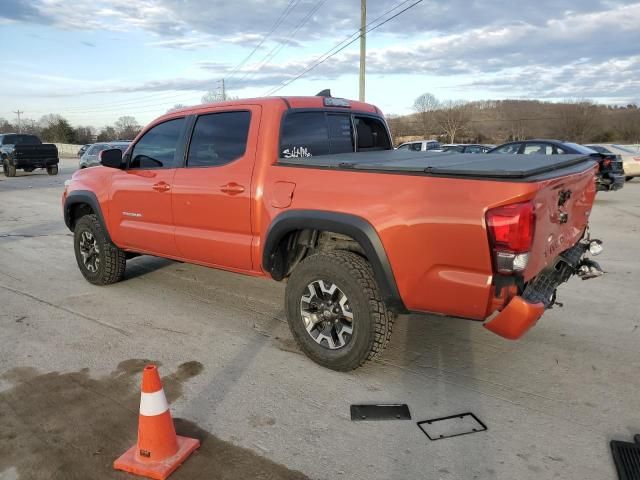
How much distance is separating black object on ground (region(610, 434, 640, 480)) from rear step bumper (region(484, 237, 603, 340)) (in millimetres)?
750

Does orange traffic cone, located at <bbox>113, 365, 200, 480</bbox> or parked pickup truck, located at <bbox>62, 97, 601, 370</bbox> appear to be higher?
parked pickup truck, located at <bbox>62, 97, 601, 370</bbox>

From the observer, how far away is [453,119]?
6906cm

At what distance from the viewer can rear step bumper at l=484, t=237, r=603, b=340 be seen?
3.00 meters

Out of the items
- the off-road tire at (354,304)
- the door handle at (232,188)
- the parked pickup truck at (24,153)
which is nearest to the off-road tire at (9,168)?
the parked pickup truck at (24,153)

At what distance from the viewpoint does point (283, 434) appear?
2.96m

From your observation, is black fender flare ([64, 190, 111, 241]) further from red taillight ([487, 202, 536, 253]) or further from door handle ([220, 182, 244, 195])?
red taillight ([487, 202, 536, 253])

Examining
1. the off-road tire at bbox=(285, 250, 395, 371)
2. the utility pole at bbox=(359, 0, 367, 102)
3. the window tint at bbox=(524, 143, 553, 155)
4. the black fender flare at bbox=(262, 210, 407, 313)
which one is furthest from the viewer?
the utility pole at bbox=(359, 0, 367, 102)

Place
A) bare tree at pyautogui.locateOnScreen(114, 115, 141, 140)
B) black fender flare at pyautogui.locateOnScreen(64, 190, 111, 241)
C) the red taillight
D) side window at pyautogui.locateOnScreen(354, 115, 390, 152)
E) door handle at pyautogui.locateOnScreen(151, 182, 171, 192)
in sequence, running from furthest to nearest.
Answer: bare tree at pyautogui.locateOnScreen(114, 115, 141, 140) → black fender flare at pyautogui.locateOnScreen(64, 190, 111, 241) → side window at pyautogui.locateOnScreen(354, 115, 390, 152) → door handle at pyautogui.locateOnScreen(151, 182, 171, 192) → the red taillight

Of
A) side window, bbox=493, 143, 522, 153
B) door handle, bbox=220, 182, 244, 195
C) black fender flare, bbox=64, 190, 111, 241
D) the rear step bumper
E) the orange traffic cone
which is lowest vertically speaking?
the orange traffic cone

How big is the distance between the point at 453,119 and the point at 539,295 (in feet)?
Result: 229

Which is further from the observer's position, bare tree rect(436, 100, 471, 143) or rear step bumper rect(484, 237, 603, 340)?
bare tree rect(436, 100, 471, 143)

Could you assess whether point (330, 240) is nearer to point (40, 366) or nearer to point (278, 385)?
point (278, 385)

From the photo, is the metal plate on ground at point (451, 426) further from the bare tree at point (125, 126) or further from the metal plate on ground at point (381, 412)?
the bare tree at point (125, 126)

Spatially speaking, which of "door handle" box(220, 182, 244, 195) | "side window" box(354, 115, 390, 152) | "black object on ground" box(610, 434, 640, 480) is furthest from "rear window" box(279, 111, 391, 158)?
"black object on ground" box(610, 434, 640, 480)
